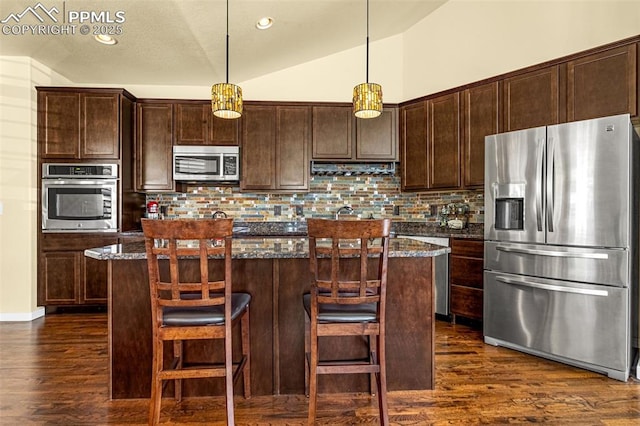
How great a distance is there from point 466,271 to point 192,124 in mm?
3454

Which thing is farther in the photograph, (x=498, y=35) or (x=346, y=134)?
(x=346, y=134)

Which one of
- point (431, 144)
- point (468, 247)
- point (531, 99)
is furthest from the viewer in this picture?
point (431, 144)

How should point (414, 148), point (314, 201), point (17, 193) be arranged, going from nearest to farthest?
point (17, 193)
point (414, 148)
point (314, 201)

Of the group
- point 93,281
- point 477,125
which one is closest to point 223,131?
point 93,281

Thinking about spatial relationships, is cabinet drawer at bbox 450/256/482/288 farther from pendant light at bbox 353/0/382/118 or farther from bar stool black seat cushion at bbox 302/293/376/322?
bar stool black seat cushion at bbox 302/293/376/322

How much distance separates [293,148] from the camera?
4.48m

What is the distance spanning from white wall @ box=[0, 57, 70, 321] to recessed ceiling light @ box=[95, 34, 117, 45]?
1.08 metres

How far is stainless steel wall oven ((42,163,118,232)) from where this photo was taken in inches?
152

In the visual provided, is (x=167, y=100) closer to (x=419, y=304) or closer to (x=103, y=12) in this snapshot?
(x=103, y=12)

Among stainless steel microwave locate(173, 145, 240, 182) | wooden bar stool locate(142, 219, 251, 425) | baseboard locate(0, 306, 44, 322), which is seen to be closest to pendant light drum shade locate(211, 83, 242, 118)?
wooden bar stool locate(142, 219, 251, 425)

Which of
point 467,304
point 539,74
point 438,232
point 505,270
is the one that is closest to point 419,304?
point 505,270

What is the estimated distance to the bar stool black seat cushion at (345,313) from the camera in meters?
1.79

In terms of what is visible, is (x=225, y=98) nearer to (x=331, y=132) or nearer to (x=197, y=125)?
(x=197, y=125)

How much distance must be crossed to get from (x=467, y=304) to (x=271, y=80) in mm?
3562
